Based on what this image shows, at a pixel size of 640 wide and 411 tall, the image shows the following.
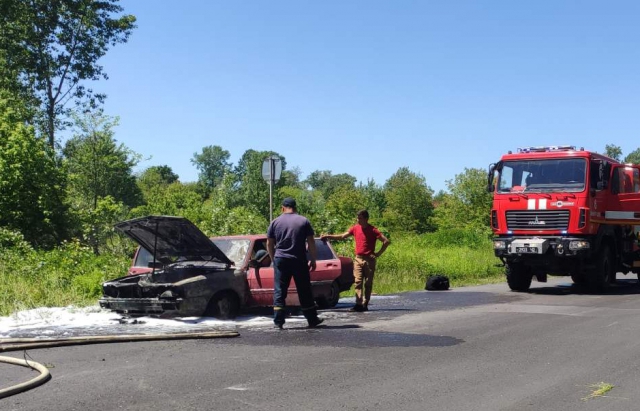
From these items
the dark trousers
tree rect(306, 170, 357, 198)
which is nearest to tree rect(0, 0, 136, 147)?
the dark trousers

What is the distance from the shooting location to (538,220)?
16.1m

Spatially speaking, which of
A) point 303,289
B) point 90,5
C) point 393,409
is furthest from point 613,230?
point 90,5

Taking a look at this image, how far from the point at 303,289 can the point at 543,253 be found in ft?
26.2

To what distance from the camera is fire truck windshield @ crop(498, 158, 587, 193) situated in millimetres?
16047

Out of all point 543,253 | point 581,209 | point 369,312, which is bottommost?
point 369,312

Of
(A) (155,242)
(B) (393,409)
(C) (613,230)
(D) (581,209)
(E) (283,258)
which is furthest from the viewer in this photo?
(C) (613,230)

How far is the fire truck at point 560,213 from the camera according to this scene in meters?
15.8

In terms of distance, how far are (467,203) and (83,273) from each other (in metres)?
60.2

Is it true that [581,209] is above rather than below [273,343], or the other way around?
above

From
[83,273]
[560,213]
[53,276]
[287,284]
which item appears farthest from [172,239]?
[560,213]

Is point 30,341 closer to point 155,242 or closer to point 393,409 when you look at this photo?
point 155,242

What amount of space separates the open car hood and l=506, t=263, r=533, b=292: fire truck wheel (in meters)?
8.87

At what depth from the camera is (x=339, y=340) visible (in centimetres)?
876

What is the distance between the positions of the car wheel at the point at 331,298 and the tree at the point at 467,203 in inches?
2041
